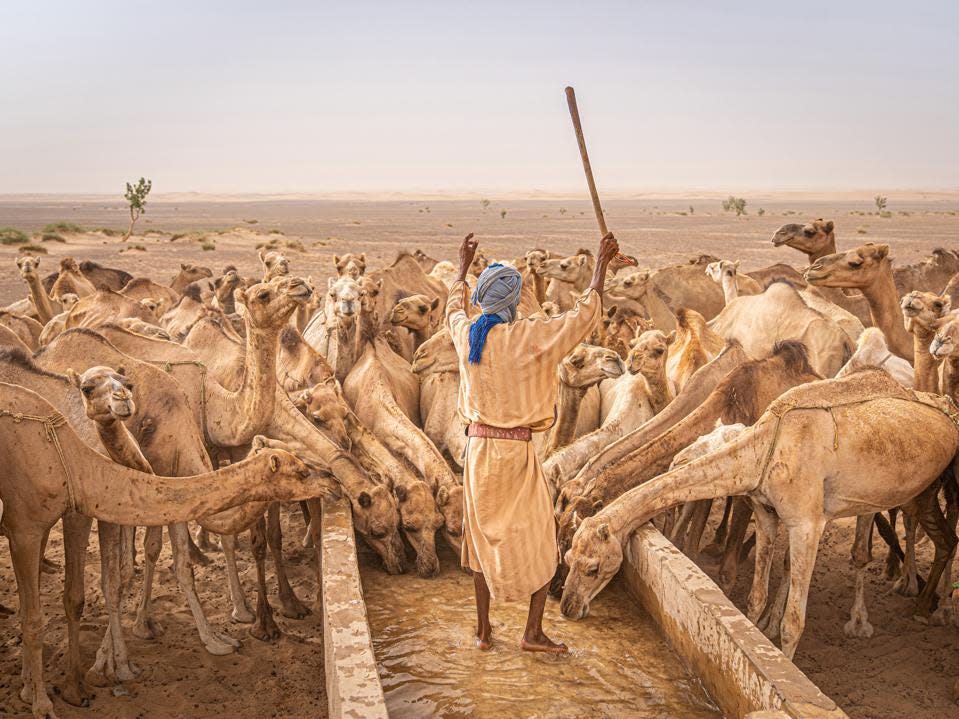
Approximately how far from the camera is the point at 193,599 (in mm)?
5660

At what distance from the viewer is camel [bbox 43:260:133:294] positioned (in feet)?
47.0

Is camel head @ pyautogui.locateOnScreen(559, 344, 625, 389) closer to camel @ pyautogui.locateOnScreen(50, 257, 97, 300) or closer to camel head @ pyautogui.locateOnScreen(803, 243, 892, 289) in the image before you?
camel head @ pyautogui.locateOnScreen(803, 243, 892, 289)

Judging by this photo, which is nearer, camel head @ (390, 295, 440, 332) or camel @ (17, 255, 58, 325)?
camel head @ (390, 295, 440, 332)

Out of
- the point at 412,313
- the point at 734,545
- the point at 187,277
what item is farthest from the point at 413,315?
the point at 187,277

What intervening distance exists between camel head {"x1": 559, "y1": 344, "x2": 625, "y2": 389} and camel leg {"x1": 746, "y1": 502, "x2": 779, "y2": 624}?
162 cm

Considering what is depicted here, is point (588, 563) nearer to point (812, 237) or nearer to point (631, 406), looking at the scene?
point (631, 406)

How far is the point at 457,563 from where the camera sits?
641cm

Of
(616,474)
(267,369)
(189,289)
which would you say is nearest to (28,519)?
(267,369)

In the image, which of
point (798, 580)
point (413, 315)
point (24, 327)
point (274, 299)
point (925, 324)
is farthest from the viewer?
point (413, 315)

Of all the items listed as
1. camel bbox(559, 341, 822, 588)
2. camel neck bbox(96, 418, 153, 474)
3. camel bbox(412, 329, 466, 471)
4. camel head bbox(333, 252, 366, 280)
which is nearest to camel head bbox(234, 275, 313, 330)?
camel neck bbox(96, 418, 153, 474)

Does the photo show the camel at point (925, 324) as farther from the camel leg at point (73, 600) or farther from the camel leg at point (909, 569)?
the camel leg at point (73, 600)

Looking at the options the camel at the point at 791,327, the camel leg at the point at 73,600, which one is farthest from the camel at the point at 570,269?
the camel leg at the point at 73,600

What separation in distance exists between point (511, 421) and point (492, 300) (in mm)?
589

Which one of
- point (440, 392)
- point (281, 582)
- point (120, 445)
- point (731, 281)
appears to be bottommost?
point (281, 582)
